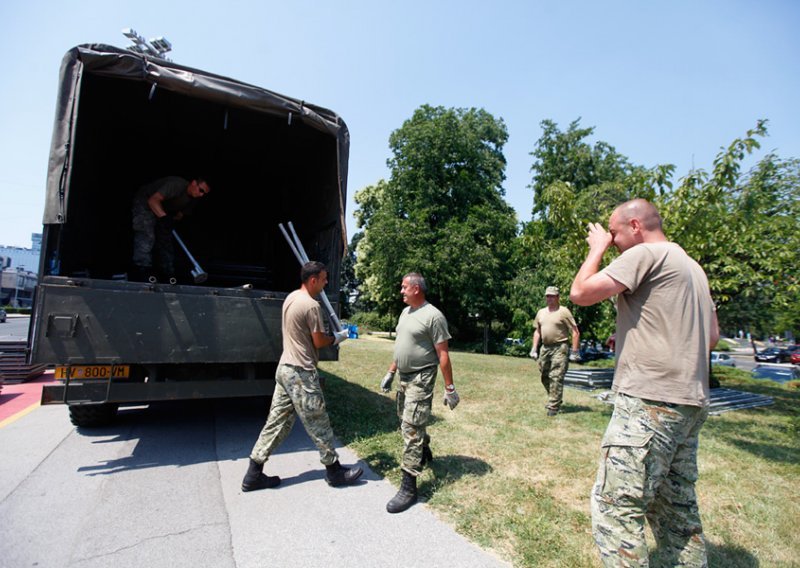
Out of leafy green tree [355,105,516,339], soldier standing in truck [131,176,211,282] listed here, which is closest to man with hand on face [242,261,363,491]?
soldier standing in truck [131,176,211,282]

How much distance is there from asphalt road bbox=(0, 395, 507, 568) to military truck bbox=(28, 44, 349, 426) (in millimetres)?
628

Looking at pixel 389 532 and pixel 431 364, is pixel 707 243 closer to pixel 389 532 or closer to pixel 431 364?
pixel 431 364

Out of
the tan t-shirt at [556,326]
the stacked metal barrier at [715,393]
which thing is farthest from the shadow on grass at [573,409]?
the stacked metal barrier at [715,393]

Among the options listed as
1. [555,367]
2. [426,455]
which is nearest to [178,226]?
[426,455]

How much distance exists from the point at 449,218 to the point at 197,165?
70.2 ft

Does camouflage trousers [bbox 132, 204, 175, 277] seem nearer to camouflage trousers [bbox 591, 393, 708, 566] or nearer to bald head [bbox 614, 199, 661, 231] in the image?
bald head [bbox 614, 199, 661, 231]

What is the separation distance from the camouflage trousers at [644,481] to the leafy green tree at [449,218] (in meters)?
22.8

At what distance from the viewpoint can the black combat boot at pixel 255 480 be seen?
3.52 m

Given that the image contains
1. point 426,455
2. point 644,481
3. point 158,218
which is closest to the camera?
point 644,481

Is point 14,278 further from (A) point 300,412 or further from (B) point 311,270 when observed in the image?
(A) point 300,412

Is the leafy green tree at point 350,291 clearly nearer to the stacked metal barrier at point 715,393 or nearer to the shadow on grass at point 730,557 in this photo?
the stacked metal barrier at point 715,393

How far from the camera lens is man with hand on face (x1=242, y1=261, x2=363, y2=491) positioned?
11.8 ft

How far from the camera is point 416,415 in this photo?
3592 millimetres

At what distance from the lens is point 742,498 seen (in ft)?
12.1
